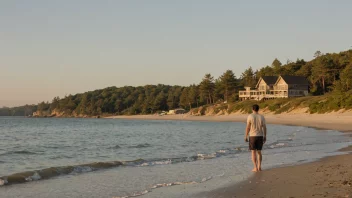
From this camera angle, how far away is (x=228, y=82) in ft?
352

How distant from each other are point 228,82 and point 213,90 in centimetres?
1078

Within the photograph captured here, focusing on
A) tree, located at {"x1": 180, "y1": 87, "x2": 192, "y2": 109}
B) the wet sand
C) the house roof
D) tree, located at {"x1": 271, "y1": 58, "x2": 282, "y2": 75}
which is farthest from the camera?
tree, located at {"x1": 180, "y1": 87, "x2": 192, "y2": 109}

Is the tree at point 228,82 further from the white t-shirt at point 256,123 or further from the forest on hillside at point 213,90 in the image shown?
the white t-shirt at point 256,123

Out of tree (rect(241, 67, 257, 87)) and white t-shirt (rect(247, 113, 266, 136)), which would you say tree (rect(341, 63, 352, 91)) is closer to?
tree (rect(241, 67, 257, 87))

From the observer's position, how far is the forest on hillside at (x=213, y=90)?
275ft

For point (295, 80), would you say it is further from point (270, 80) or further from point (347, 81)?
point (347, 81)

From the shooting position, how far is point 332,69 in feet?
274

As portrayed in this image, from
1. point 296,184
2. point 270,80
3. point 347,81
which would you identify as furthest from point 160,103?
point 296,184

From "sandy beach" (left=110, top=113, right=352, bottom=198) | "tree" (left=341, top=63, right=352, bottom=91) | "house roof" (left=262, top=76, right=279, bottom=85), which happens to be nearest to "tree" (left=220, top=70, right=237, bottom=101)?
"house roof" (left=262, top=76, right=279, bottom=85)

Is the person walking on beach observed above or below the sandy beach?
above

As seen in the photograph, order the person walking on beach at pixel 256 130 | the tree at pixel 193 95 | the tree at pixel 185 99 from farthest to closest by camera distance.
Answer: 1. the tree at pixel 185 99
2. the tree at pixel 193 95
3. the person walking on beach at pixel 256 130

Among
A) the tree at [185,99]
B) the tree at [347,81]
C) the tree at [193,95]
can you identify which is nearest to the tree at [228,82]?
the tree at [193,95]

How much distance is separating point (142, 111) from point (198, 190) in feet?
450

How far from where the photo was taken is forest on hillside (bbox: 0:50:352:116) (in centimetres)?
8375
